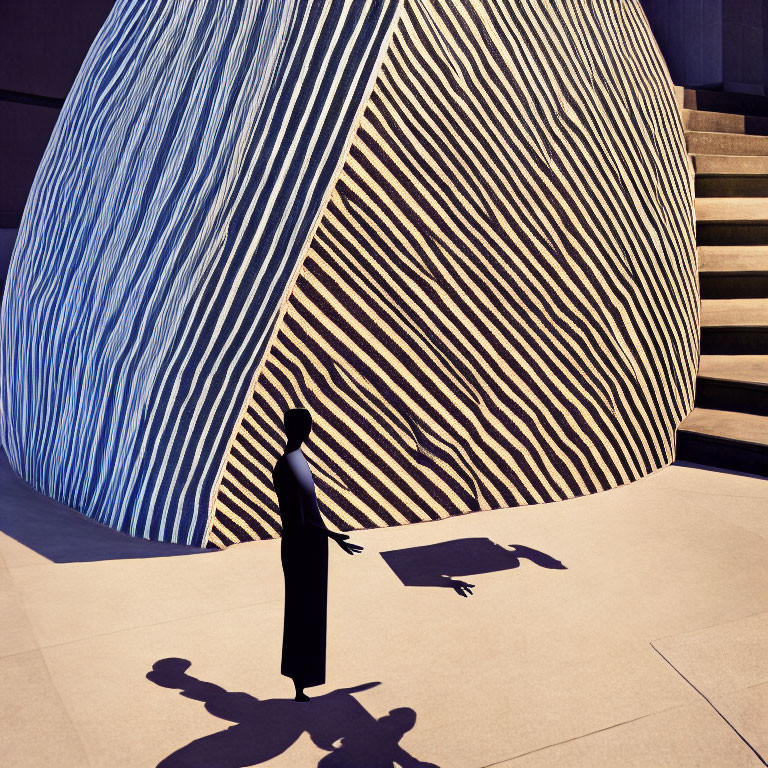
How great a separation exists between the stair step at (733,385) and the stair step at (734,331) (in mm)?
173

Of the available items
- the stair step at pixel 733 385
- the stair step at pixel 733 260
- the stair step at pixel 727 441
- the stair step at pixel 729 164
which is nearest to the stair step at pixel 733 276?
the stair step at pixel 733 260

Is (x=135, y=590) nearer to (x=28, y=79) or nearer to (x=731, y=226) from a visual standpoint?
(x=731, y=226)

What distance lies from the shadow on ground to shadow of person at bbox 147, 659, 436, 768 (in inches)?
60.9

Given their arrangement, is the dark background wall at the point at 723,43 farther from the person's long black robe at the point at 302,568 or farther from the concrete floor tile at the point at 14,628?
the concrete floor tile at the point at 14,628

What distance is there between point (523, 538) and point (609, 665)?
1.54 meters

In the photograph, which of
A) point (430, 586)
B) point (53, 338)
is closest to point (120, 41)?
point (53, 338)

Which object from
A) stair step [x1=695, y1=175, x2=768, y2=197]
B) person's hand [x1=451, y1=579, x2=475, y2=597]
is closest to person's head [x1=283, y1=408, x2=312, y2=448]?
person's hand [x1=451, y1=579, x2=475, y2=597]

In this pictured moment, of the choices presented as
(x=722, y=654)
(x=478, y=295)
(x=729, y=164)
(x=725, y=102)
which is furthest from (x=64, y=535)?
(x=725, y=102)

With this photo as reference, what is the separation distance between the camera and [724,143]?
9.45m

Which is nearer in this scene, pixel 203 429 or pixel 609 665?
pixel 609 665

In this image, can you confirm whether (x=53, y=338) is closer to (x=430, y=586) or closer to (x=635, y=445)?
(x=430, y=586)

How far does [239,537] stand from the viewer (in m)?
5.07

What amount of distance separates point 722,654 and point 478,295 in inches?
107

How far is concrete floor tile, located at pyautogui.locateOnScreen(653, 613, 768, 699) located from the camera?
3529 mm
